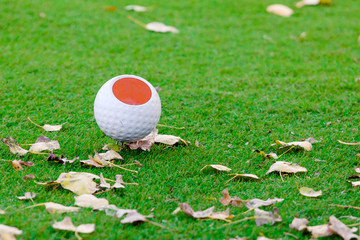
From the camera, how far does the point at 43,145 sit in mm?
3010

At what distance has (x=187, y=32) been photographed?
18.8 feet

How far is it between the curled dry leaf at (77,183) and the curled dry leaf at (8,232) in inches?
19.3

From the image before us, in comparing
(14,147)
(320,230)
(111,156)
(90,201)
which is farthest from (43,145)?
(320,230)

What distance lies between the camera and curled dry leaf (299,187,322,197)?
2.60 metres

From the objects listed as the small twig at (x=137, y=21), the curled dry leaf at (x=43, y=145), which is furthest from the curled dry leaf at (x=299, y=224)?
the small twig at (x=137, y=21)

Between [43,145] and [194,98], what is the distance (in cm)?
156

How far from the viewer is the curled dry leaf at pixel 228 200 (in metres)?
2.47

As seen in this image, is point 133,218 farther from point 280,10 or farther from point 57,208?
point 280,10

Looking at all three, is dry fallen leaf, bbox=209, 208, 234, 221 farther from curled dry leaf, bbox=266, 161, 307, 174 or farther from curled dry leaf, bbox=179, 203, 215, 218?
curled dry leaf, bbox=266, 161, 307, 174

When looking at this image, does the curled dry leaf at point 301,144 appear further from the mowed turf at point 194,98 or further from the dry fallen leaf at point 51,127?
the dry fallen leaf at point 51,127

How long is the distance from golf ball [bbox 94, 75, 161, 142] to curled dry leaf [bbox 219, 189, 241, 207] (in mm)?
734

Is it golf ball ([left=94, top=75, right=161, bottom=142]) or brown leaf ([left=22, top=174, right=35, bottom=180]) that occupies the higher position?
golf ball ([left=94, top=75, right=161, bottom=142])

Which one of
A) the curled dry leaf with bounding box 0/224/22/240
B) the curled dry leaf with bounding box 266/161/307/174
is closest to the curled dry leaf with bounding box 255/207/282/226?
the curled dry leaf with bounding box 266/161/307/174

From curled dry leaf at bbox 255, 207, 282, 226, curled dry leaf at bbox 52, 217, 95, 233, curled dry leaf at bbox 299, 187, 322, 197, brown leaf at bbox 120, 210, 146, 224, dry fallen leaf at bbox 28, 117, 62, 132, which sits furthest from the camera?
dry fallen leaf at bbox 28, 117, 62, 132
